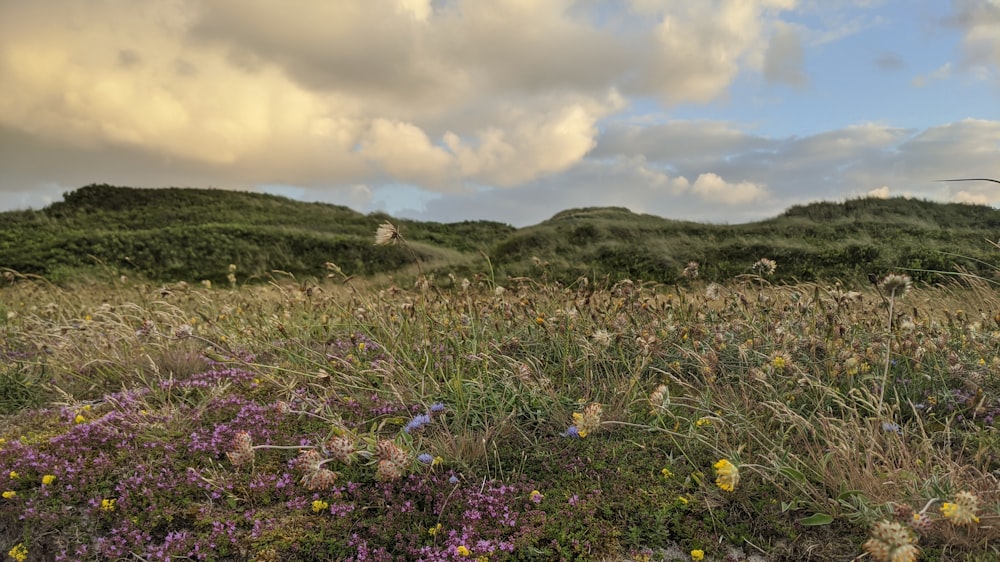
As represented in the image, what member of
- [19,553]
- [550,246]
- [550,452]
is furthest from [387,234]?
[550,246]

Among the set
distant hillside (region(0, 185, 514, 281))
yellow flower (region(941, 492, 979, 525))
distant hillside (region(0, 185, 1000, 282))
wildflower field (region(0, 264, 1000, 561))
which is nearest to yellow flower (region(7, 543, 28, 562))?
wildflower field (region(0, 264, 1000, 561))

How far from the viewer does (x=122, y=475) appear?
3.63 metres

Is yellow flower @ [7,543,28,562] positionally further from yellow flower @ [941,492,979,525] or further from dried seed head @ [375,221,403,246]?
yellow flower @ [941,492,979,525]

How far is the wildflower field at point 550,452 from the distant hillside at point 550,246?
29.0 ft

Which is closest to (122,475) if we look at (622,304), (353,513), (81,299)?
(353,513)

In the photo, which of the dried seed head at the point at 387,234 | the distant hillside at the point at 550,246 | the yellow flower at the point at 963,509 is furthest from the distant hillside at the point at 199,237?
the yellow flower at the point at 963,509

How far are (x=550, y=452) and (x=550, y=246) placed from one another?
16.4 m

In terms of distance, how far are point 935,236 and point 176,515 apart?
65.4 ft

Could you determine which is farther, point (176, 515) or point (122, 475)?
point (122, 475)

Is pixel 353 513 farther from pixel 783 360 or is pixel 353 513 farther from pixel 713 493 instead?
pixel 783 360

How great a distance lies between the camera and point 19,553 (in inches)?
126

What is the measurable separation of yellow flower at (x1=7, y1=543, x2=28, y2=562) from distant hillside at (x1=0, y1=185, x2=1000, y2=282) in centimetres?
1068

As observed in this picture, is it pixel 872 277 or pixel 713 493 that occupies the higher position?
pixel 872 277

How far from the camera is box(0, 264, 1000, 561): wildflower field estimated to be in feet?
9.45
